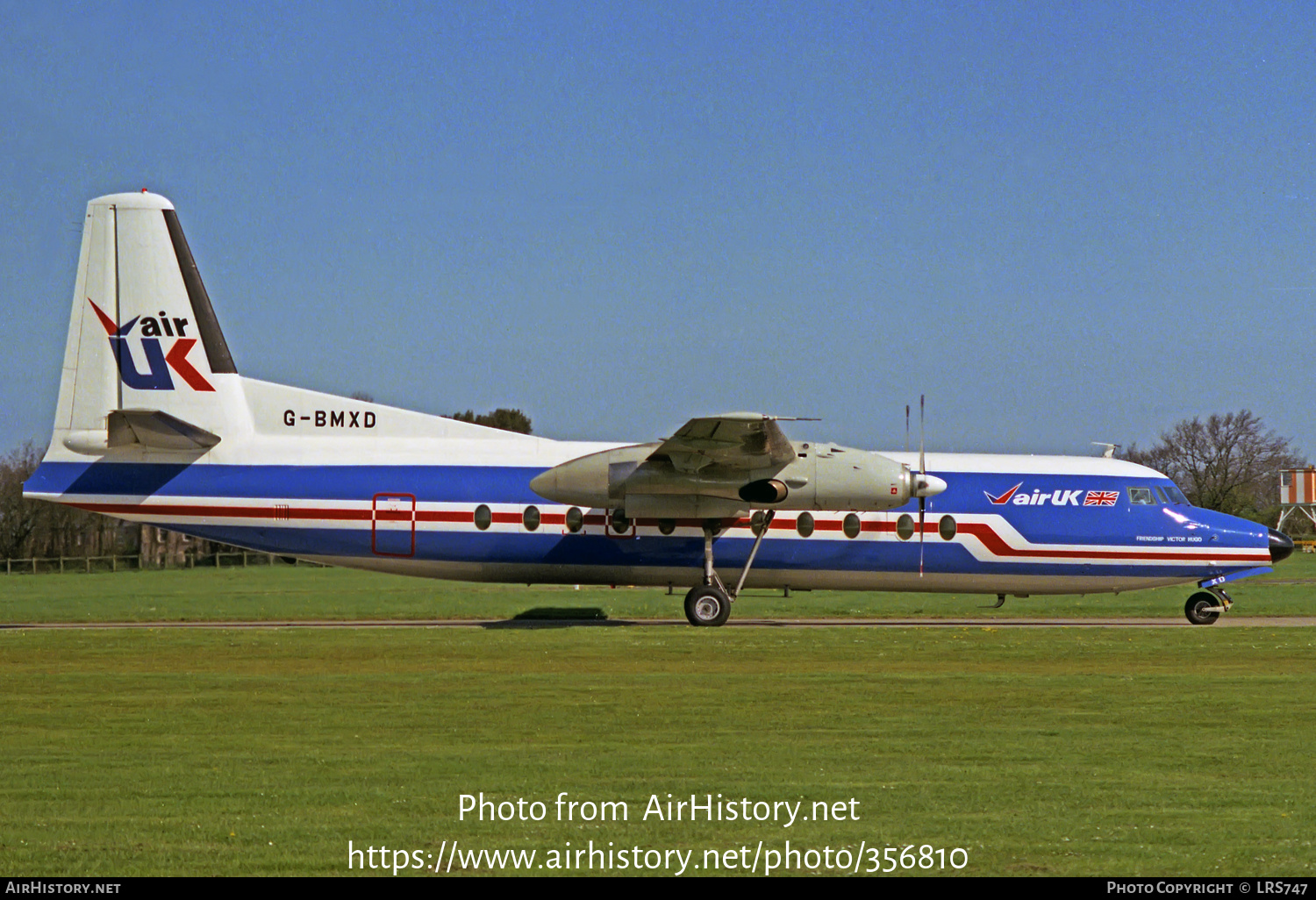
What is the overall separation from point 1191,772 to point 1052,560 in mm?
13890

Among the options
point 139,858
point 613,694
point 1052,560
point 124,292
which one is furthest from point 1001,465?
point 139,858

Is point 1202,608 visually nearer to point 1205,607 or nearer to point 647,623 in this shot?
point 1205,607

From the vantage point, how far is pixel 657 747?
10.5 metres

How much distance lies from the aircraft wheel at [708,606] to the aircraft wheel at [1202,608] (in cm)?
835

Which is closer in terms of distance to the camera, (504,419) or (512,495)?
(512,495)

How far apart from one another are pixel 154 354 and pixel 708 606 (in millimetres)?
10370

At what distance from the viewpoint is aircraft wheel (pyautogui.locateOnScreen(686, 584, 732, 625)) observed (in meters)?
21.9

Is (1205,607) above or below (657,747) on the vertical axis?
above

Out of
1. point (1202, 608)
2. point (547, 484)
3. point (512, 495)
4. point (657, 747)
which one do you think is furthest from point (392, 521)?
point (1202, 608)

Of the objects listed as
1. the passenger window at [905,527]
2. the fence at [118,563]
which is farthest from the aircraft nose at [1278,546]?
the fence at [118,563]

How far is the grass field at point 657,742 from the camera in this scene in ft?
24.0

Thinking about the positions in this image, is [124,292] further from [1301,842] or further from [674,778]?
[1301,842]

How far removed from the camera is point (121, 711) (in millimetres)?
12609

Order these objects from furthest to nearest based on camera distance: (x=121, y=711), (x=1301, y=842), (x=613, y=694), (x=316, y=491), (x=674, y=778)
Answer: (x=316, y=491) < (x=613, y=694) < (x=121, y=711) < (x=674, y=778) < (x=1301, y=842)
